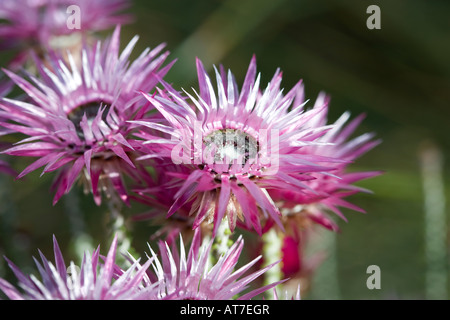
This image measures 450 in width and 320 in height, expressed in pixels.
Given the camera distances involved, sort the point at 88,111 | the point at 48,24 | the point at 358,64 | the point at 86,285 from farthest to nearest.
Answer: the point at 358,64, the point at 48,24, the point at 88,111, the point at 86,285

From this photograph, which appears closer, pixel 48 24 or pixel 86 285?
pixel 86 285

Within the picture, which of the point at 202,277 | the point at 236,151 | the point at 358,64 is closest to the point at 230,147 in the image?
the point at 236,151

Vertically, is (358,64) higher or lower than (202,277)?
higher

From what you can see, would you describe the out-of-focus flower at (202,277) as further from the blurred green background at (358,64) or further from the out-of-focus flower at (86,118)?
the blurred green background at (358,64)

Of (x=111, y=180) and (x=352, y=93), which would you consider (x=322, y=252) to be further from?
(x=352, y=93)

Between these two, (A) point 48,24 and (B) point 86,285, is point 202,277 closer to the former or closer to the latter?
(B) point 86,285

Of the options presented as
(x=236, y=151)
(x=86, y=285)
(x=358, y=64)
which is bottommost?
(x=86, y=285)

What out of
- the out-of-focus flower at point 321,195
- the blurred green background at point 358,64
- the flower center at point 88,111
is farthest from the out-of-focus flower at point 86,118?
the blurred green background at point 358,64
